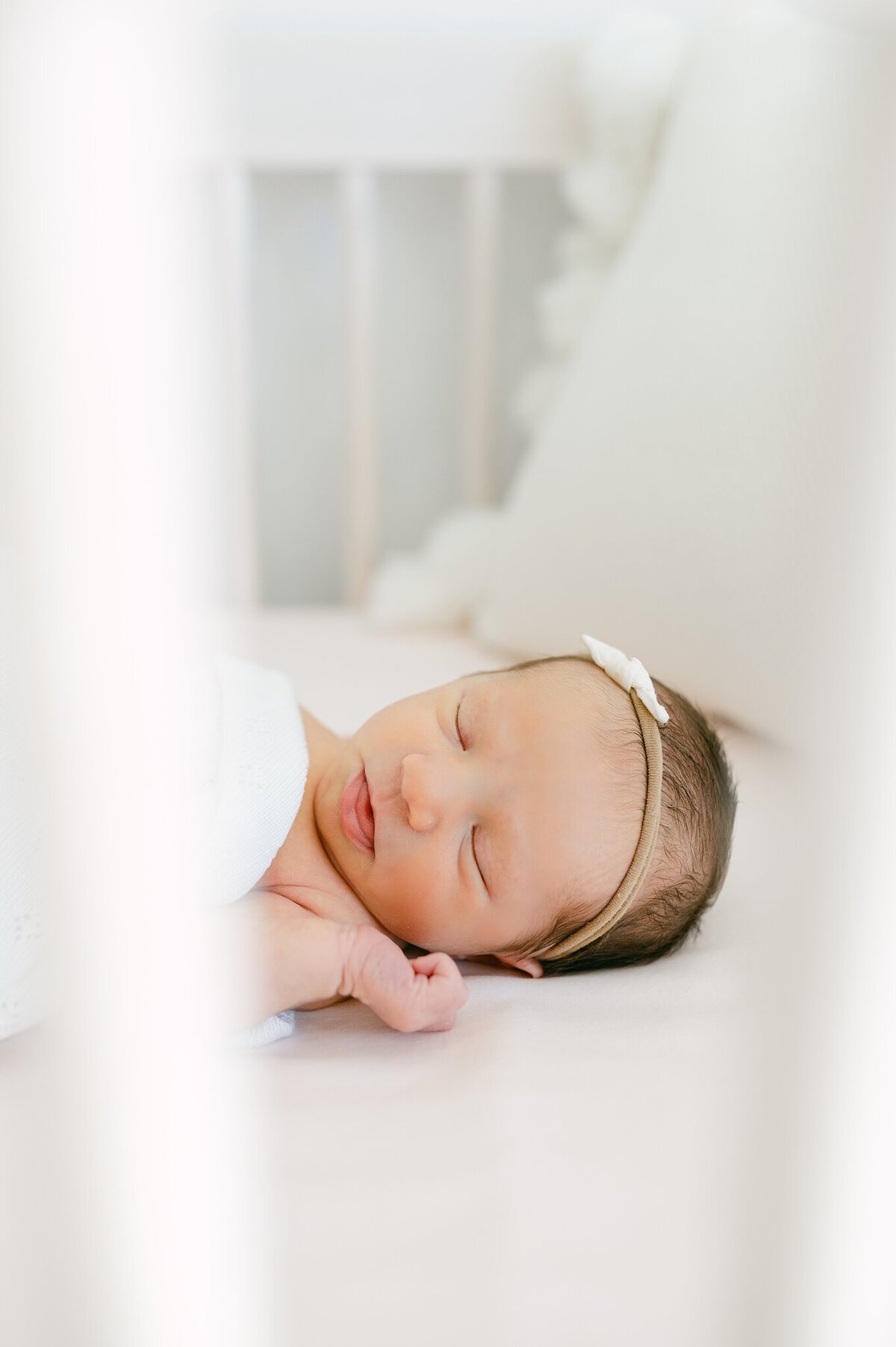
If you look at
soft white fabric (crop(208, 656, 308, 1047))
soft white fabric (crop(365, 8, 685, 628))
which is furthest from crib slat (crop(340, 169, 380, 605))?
soft white fabric (crop(208, 656, 308, 1047))

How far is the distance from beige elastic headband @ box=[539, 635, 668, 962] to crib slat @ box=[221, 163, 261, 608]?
0.69 meters

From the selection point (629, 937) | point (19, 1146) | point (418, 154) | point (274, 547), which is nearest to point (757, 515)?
point (629, 937)

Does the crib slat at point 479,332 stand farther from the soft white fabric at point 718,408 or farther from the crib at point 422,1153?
the crib at point 422,1153

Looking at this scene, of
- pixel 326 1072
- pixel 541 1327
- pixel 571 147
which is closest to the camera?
pixel 541 1327

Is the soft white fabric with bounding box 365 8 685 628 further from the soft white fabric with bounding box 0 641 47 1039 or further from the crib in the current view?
the soft white fabric with bounding box 0 641 47 1039

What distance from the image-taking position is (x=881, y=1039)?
246mm

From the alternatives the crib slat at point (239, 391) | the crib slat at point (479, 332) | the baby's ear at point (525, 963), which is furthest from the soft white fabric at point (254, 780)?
the crib slat at point (479, 332)

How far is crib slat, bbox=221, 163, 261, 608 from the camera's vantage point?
1210mm

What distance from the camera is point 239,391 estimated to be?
1.25 metres

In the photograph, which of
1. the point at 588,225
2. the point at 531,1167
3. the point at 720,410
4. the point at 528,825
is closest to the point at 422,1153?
the point at 531,1167

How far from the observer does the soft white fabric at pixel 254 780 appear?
0.54 metres

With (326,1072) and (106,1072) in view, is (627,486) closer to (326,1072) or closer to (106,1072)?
(326,1072)

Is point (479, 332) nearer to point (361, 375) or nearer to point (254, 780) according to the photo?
point (361, 375)

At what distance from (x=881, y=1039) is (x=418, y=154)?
1.14 meters
